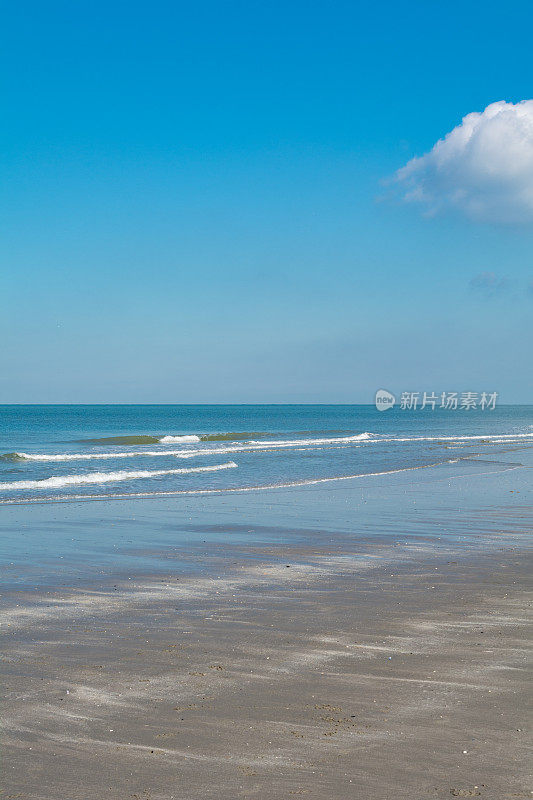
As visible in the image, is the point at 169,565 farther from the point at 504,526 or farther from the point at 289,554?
the point at 504,526

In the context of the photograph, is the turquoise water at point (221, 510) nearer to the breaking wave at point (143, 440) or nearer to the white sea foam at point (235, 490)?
the white sea foam at point (235, 490)

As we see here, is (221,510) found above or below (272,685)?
below

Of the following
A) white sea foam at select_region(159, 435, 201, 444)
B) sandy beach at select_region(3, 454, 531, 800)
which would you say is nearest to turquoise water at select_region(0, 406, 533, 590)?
sandy beach at select_region(3, 454, 531, 800)

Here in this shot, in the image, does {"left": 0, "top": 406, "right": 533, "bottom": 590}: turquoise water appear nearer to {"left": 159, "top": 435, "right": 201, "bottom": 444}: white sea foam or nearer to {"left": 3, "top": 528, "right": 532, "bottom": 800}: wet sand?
{"left": 3, "top": 528, "right": 532, "bottom": 800}: wet sand

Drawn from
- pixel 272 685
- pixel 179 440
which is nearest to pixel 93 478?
pixel 272 685

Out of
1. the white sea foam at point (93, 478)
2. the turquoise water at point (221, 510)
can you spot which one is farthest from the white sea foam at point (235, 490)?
the white sea foam at point (93, 478)

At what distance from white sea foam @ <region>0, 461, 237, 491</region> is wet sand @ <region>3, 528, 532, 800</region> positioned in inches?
610

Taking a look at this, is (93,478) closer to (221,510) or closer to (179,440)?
(221,510)

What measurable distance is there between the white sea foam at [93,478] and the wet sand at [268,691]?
15500 mm

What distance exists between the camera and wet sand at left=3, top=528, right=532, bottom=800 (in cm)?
443

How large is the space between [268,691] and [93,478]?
21.6 metres

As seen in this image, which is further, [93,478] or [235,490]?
[93,478]

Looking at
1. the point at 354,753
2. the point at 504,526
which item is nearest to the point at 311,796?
the point at 354,753

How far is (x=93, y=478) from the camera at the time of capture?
26.3 m
